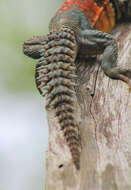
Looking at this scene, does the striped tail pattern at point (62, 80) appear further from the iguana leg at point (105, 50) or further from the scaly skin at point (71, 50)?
the iguana leg at point (105, 50)

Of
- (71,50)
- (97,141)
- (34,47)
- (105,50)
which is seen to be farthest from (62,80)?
(34,47)

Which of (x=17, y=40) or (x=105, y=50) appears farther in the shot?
(x=17, y=40)

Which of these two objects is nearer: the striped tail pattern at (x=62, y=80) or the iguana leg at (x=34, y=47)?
the striped tail pattern at (x=62, y=80)

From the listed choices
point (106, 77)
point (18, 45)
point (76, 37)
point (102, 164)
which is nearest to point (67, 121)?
point (102, 164)

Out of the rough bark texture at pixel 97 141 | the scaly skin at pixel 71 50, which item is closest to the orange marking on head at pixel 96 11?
the scaly skin at pixel 71 50

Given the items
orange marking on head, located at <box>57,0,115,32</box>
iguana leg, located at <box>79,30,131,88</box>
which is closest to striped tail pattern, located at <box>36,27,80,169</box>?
iguana leg, located at <box>79,30,131,88</box>

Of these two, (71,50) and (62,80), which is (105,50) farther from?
(62,80)
